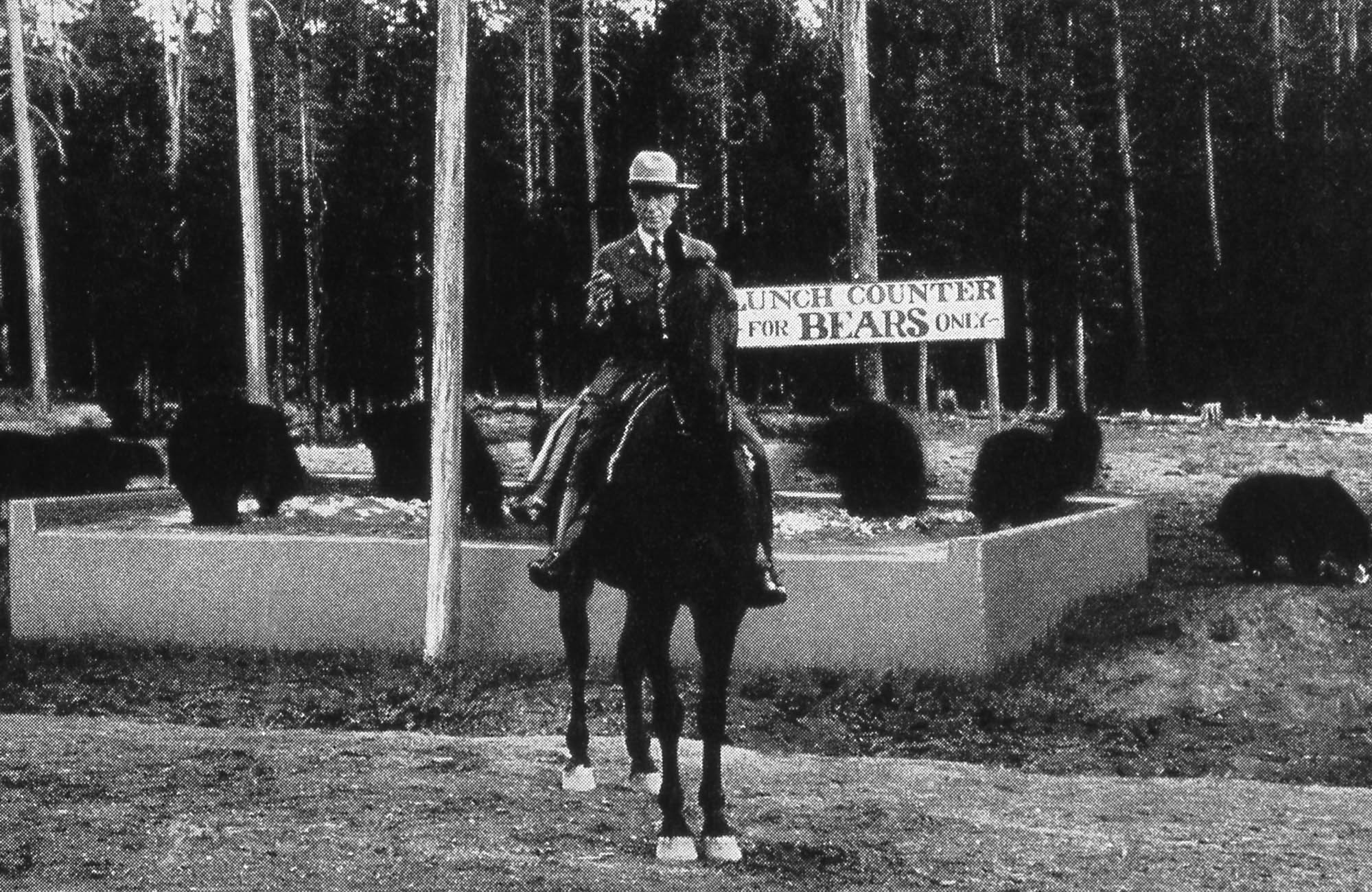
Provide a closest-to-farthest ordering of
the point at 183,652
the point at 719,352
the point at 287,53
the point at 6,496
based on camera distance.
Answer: the point at 719,352 → the point at 183,652 → the point at 6,496 → the point at 287,53

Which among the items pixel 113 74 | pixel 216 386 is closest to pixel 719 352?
pixel 216 386

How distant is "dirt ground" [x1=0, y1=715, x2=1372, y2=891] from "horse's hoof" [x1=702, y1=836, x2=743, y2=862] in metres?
0.06

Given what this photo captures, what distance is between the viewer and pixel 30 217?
3966 centimetres

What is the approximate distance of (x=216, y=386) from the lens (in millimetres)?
42344

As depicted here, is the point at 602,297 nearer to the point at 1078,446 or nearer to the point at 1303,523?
the point at 1303,523

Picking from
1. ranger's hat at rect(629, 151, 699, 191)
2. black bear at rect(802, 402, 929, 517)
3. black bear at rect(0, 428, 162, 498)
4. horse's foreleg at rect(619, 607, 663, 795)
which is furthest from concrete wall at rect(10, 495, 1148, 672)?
black bear at rect(0, 428, 162, 498)

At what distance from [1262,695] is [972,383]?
37335 millimetres

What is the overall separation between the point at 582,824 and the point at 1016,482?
1208 centimetres

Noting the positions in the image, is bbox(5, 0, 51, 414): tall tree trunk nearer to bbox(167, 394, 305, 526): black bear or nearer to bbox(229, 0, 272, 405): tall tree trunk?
bbox(229, 0, 272, 405): tall tree trunk

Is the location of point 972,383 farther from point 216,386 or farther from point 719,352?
point 719,352

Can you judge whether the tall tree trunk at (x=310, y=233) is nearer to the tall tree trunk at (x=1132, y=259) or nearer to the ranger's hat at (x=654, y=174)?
the tall tree trunk at (x=1132, y=259)

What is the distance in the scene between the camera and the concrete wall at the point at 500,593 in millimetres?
14586

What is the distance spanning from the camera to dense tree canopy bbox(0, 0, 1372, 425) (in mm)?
42969

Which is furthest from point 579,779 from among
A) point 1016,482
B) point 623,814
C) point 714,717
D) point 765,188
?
point 765,188
